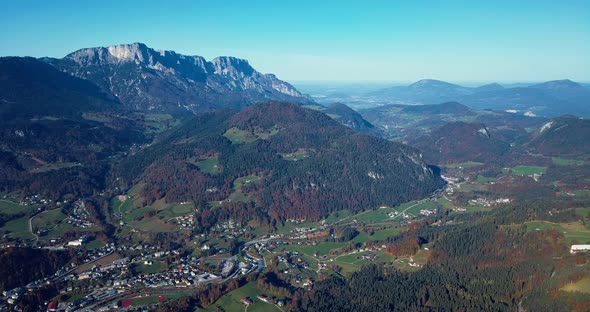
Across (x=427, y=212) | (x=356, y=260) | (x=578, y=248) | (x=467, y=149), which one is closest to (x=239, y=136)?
(x=427, y=212)

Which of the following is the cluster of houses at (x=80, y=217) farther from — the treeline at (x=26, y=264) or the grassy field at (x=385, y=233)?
the grassy field at (x=385, y=233)

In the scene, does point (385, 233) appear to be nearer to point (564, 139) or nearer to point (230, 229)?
point (230, 229)

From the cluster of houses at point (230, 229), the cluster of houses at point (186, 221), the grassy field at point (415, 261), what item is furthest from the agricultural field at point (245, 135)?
the grassy field at point (415, 261)

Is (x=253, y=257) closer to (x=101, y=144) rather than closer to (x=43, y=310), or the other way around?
A: (x=43, y=310)

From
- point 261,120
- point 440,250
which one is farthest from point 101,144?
point 440,250

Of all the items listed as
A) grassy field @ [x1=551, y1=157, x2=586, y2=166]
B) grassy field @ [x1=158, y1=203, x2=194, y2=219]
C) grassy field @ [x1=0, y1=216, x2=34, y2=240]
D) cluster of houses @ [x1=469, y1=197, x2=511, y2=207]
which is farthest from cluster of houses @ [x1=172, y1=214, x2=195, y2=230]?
grassy field @ [x1=551, y1=157, x2=586, y2=166]
